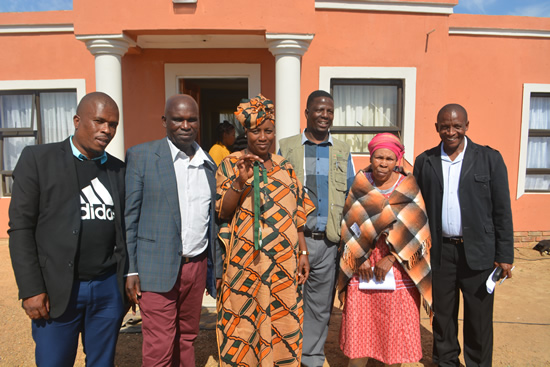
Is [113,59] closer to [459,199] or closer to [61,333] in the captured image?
[61,333]

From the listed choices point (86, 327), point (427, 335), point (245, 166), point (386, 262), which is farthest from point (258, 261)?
point (427, 335)

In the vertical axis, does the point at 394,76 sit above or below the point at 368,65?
below

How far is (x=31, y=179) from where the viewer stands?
5.82ft

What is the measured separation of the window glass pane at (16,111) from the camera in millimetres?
6332

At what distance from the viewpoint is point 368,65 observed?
568cm

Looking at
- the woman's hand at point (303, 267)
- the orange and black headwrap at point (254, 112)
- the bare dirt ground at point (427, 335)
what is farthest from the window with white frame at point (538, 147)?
the orange and black headwrap at point (254, 112)

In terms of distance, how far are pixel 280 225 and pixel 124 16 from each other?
397cm

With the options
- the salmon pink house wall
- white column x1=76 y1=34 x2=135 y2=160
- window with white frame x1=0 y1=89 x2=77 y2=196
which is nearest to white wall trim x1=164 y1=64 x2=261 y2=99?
the salmon pink house wall

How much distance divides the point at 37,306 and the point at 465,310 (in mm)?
2838

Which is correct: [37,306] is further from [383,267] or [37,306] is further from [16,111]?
[16,111]

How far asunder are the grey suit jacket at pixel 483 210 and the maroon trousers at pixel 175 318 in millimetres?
1777

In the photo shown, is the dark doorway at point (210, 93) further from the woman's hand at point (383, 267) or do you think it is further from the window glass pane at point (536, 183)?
the window glass pane at point (536, 183)

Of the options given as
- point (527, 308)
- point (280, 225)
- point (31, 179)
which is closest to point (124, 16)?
point (31, 179)

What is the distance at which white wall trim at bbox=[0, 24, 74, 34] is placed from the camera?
5.96 meters
